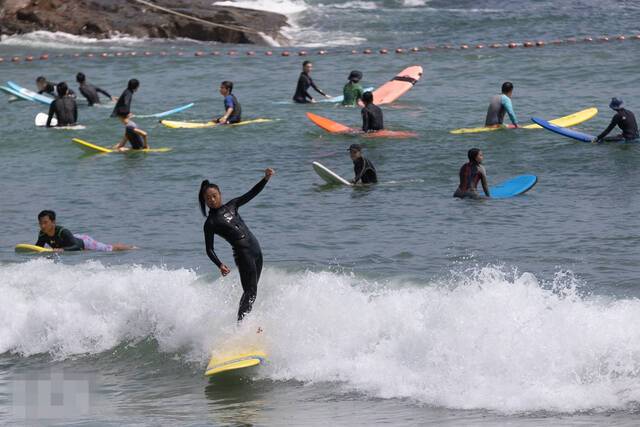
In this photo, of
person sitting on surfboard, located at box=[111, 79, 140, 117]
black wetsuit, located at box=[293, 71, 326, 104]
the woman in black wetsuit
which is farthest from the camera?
black wetsuit, located at box=[293, 71, 326, 104]

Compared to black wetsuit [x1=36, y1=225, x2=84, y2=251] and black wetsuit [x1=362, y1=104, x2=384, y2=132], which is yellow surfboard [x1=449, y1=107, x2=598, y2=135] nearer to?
black wetsuit [x1=362, y1=104, x2=384, y2=132]

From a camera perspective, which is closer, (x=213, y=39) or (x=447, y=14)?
(x=213, y=39)

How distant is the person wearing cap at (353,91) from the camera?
2852 cm

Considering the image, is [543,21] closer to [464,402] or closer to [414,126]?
[414,126]

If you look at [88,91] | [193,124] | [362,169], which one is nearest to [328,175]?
[362,169]

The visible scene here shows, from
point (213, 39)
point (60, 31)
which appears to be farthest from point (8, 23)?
point (213, 39)

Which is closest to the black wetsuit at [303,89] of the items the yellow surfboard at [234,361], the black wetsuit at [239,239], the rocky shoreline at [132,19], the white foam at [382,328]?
the rocky shoreline at [132,19]

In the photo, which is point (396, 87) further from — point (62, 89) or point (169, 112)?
point (62, 89)

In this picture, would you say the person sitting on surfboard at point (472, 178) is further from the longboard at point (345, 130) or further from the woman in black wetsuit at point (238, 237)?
the woman in black wetsuit at point (238, 237)

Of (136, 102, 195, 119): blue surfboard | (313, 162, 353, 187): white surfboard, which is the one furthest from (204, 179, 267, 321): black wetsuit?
(136, 102, 195, 119): blue surfboard

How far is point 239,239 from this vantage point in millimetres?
12594

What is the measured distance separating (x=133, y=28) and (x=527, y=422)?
107ft

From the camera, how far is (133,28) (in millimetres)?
41156

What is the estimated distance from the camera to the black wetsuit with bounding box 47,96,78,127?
2745cm
